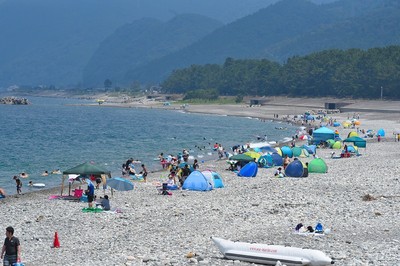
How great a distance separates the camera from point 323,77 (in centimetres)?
14762

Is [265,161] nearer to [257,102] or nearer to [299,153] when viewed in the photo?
[299,153]

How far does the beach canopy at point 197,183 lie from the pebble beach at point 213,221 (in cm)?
63

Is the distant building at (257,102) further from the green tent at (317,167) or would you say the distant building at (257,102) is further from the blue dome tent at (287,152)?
the green tent at (317,167)

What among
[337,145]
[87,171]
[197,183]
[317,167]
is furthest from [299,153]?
[87,171]

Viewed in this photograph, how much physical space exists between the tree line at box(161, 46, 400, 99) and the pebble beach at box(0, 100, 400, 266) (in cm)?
10081

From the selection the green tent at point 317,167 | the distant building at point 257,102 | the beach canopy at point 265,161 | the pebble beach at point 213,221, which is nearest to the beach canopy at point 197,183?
the pebble beach at point 213,221

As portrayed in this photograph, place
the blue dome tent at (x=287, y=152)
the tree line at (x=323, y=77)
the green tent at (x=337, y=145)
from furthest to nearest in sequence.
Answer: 1. the tree line at (x=323, y=77)
2. the green tent at (x=337, y=145)
3. the blue dome tent at (x=287, y=152)

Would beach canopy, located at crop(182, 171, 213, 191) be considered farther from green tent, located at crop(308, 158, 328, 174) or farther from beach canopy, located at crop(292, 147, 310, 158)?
beach canopy, located at crop(292, 147, 310, 158)

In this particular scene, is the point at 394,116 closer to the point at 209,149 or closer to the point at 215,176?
the point at 209,149

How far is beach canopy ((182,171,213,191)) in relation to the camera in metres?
29.9

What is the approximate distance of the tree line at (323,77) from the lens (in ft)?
425

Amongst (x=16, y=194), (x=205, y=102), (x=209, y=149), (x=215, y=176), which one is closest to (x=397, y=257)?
(x=215, y=176)

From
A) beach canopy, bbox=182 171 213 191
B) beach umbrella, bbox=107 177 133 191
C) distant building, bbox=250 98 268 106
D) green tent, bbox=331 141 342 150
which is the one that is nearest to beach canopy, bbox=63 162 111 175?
beach umbrella, bbox=107 177 133 191

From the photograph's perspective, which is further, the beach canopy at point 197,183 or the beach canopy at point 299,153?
the beach canopy at point 299,153
